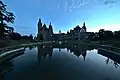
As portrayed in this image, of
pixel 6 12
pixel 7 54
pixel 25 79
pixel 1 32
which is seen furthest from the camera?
pixel 6 12

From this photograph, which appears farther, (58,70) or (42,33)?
(42,33)

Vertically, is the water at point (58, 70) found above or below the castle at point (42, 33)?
below

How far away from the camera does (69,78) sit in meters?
7.67

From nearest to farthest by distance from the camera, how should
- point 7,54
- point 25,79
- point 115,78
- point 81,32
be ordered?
point 25,79 → point 115,78 → point 7,54 → point 81,32

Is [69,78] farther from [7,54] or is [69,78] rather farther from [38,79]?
[7,54]

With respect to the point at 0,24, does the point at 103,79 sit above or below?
below

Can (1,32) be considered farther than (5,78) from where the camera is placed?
Yes

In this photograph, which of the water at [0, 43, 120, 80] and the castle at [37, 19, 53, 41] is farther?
the castle at [37, 19, 53, 41]

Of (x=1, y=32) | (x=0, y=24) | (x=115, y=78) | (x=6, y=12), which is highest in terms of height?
(x=6, y=12)

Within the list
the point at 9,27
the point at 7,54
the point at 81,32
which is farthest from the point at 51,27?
the point at 7,54

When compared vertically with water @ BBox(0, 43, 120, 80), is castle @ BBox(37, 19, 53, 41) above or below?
above

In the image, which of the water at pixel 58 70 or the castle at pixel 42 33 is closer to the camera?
the water at pixel 58 70

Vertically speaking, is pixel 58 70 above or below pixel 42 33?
below

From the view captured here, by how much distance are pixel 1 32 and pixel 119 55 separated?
2556 centimetres
